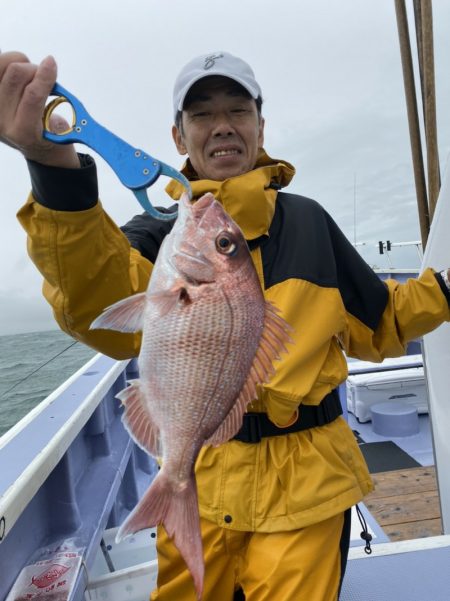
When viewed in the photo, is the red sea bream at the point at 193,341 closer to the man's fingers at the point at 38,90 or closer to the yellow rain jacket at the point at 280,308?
the yellow rain jacket at the point at 280,308

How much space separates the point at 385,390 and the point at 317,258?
→ 14.5 feet

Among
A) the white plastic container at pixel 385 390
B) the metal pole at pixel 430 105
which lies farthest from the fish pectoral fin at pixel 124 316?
the white plastic container at pixel 385 390

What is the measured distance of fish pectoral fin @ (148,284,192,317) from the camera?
127 centimetres

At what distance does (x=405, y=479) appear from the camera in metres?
4.37

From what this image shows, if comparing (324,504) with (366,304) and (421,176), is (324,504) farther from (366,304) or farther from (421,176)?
(421,176)

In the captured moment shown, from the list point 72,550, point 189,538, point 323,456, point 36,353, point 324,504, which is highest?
point 189,538

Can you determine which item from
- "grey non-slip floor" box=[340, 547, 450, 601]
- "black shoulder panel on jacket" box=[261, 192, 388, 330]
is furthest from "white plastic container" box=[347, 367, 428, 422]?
"black shoulder panel on jacket" box=[261, 192, 388, 330]

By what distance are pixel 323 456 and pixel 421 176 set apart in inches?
107

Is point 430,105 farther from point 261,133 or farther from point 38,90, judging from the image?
point 38,90

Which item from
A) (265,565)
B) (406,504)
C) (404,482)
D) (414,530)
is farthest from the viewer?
(404,482)

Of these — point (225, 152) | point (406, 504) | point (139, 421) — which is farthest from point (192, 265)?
point (406, 504)

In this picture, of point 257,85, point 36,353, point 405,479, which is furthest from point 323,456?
point 36,353

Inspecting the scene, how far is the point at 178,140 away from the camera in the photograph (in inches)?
87.0

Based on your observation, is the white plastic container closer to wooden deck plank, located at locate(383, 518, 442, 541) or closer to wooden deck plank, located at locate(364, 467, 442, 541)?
wooden deck plank, located at locate(364, 467, 442, 541)
